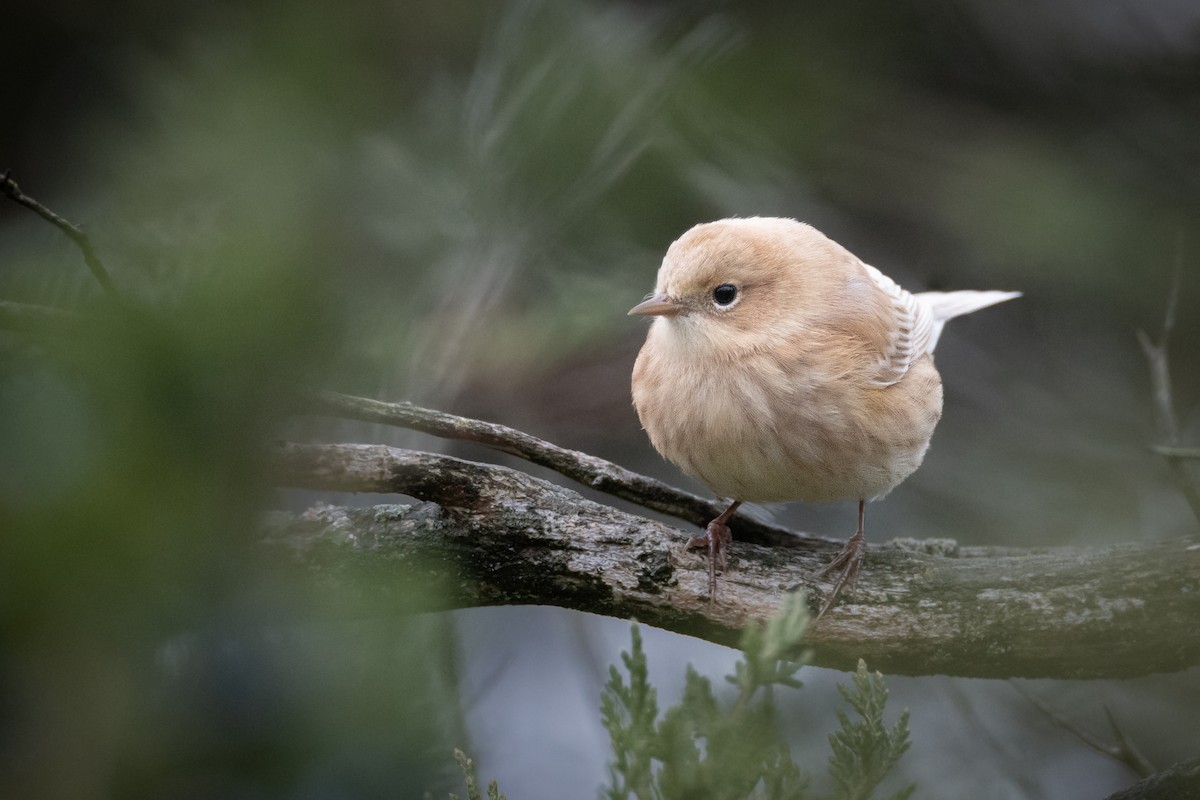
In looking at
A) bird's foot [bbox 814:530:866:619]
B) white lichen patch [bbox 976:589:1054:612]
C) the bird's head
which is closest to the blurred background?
the bird's head

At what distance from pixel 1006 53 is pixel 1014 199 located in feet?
1.81

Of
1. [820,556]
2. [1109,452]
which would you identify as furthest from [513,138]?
[1109,452]

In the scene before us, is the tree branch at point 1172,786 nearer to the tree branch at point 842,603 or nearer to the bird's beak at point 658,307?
the tree branch at point 842,603

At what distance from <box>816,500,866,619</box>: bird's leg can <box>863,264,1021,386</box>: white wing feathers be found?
16.5 inches

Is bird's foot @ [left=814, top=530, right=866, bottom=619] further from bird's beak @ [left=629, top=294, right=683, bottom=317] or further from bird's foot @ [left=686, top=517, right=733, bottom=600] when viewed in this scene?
bird's beak @ [left=629, top=294, right=683, bottom=317]

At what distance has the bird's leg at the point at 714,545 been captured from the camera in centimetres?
205

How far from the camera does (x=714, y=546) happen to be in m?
2.16

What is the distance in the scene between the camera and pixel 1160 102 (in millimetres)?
2842

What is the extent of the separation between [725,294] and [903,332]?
22.9 inches

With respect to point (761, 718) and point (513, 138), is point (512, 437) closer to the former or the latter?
point (513, 138)

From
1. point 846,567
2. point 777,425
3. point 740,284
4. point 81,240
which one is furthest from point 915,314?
point 81,240

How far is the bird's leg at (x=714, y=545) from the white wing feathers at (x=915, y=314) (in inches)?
23.2

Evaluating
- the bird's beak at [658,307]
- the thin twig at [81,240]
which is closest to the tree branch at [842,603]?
the bird's beak at [658,307]

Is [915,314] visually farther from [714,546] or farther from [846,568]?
[714,546]
